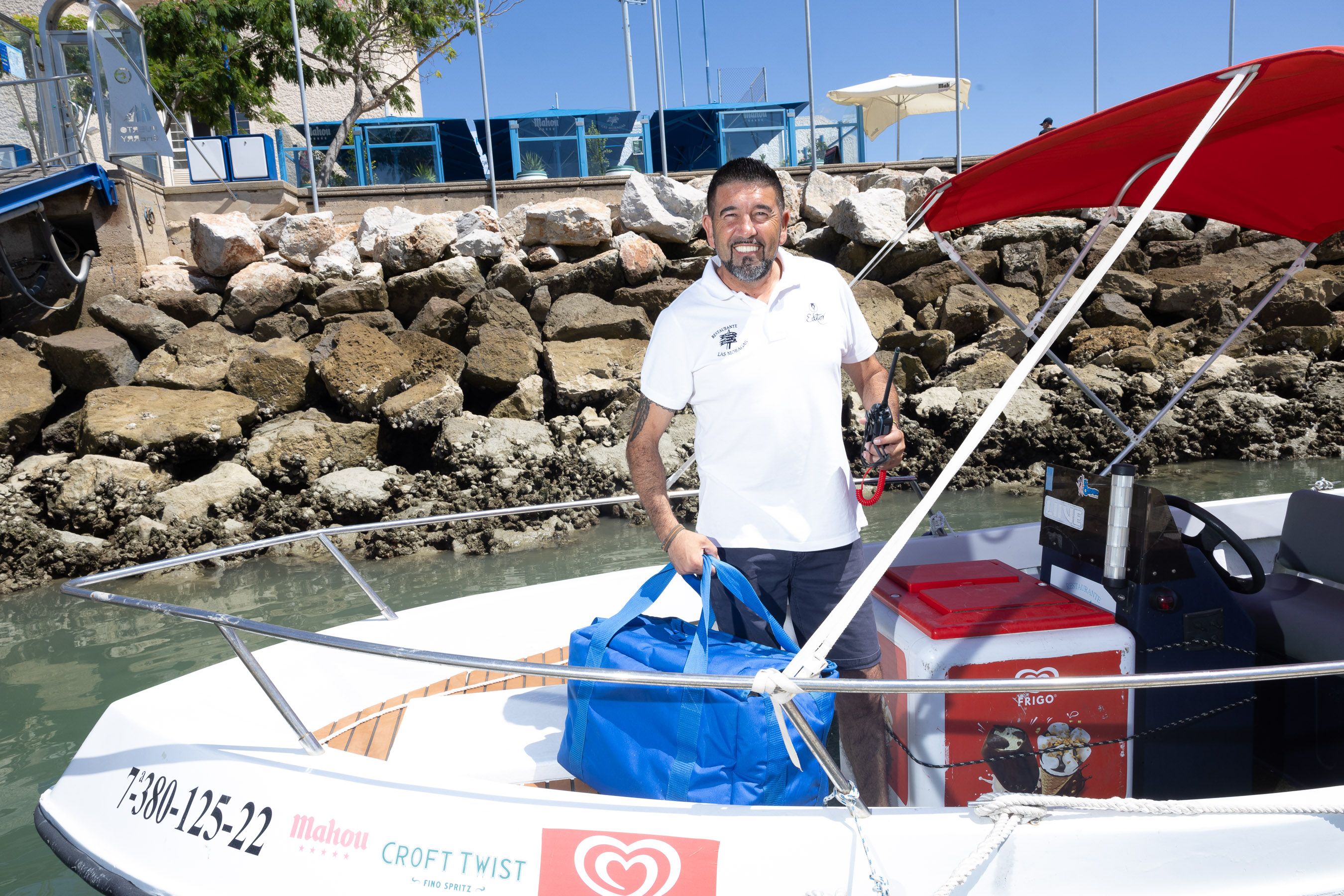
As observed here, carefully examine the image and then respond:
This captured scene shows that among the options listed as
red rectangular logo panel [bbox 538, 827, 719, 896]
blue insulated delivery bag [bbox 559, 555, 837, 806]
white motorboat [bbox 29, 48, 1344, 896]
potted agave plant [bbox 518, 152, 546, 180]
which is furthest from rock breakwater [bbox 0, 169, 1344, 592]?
red rectangular logo panel [bbox 538, 827, 719, 896]

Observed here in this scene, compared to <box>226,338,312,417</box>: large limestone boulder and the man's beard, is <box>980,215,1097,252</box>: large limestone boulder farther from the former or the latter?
the man's beard

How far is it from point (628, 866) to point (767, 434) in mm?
959

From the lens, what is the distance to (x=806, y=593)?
2215mm

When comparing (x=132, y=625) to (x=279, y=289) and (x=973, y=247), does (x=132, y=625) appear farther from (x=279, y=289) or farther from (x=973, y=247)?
(x=973, y=247)

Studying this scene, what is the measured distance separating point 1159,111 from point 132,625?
734 cm

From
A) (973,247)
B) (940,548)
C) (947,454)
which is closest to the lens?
(940,548)

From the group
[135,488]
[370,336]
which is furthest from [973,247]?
[135,488]

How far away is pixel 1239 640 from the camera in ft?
7.62

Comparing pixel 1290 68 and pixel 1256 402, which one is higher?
pixel 1290 68

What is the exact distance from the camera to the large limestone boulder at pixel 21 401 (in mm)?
10031

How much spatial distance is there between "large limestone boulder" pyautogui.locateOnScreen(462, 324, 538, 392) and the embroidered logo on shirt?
8.90m

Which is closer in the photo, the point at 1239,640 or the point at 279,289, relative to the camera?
the point at 1239,640

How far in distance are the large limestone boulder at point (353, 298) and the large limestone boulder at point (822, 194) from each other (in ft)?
21.5

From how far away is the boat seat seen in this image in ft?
Result: 8.84
